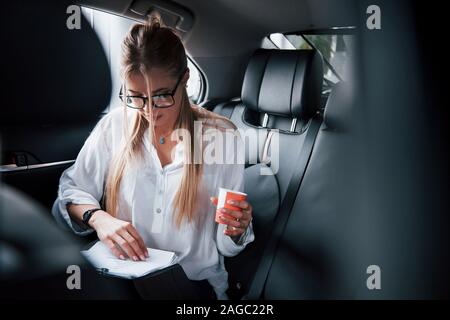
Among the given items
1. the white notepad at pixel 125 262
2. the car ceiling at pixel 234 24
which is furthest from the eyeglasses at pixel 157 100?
the white notepad at pixel 125 262

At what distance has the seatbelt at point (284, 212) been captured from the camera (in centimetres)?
131

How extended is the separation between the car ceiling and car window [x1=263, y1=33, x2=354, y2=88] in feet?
0.08

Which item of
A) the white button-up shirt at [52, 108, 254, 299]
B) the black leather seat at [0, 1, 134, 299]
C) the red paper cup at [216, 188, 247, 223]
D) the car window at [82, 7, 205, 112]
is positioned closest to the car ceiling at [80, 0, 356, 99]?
the car window at [82, 7, 205, 112]

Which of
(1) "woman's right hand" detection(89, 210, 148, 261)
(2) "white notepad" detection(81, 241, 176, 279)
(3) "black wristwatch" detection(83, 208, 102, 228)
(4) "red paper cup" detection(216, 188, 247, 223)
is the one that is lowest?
(2) "white notepad" detection(81, 241, 176, 279)

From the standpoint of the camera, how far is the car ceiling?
1.21 meters

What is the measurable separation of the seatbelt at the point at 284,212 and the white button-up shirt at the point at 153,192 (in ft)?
0.33

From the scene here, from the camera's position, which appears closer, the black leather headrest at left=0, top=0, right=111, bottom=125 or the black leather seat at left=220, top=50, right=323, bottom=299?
the black leather headrest at left=0, top=0, right=111, bottom=125

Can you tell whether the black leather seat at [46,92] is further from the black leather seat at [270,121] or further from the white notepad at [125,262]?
the black leather seat at [270,121]

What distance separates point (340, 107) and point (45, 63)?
2.46 feet

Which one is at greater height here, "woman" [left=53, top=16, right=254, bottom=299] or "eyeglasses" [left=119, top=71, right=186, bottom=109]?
"eyeglasses" [left=119, top=71, right=186, bottom=109]

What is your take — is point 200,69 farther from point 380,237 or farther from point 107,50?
point 380,237

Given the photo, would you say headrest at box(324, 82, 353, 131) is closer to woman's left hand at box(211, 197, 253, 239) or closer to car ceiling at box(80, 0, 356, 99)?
car ceiling at box(80, 0, 356, 99)

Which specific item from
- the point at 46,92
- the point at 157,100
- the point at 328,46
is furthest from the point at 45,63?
the point at 328,46

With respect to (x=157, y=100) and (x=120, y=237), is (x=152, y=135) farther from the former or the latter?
(x=120, y=237)
